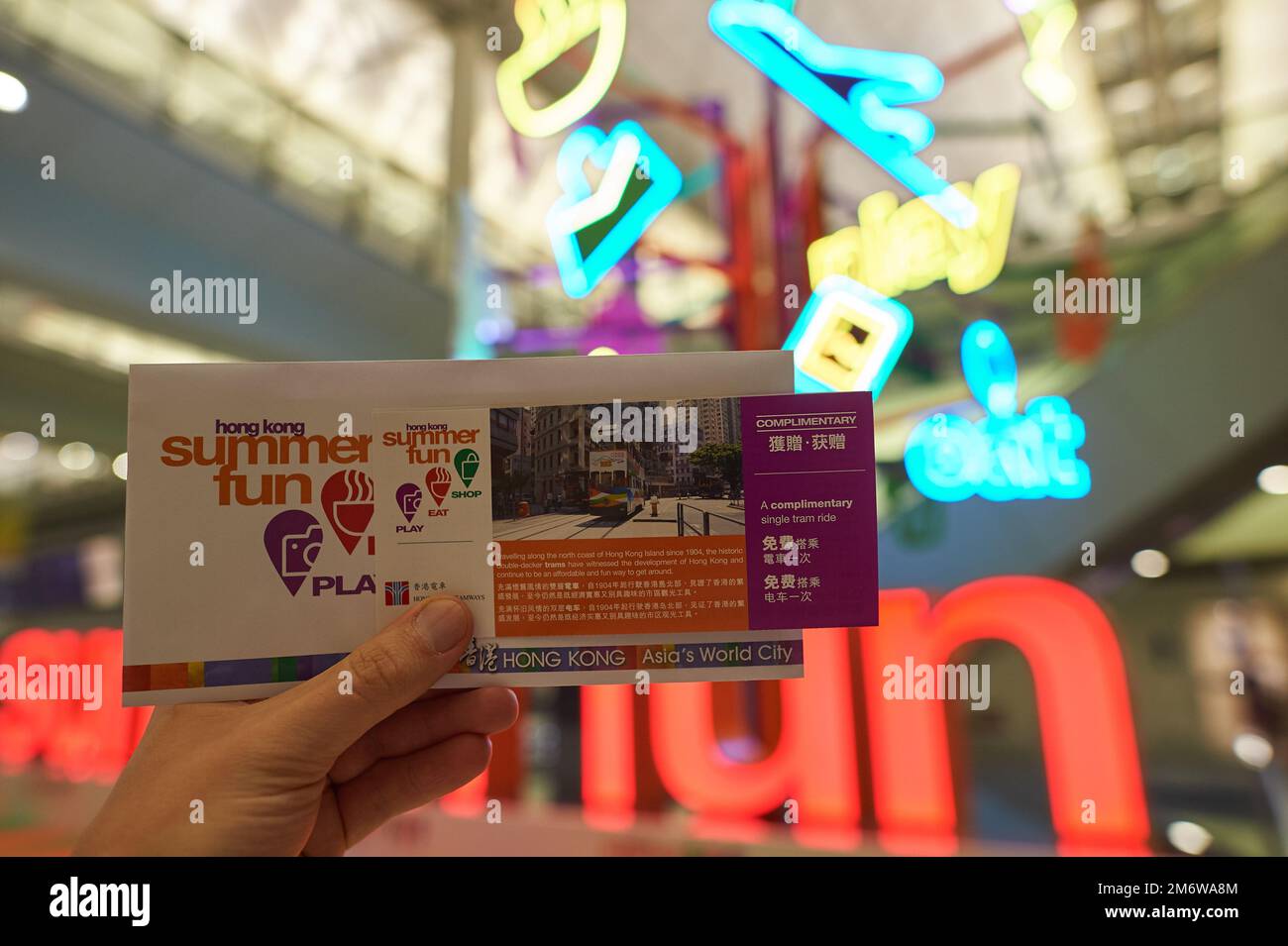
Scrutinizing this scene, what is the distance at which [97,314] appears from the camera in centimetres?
591

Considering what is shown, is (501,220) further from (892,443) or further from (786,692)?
(786,692)

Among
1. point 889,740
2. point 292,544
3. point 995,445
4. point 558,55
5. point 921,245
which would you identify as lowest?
point 889,740

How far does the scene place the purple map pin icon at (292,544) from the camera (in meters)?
1.34

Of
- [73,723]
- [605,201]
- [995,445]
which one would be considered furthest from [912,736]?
[73,723]

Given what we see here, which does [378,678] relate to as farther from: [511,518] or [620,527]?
[620,527]

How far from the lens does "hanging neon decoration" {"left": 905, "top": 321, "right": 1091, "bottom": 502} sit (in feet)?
13.3

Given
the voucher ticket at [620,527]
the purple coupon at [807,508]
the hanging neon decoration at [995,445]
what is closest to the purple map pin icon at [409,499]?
the voucher ticket at [620,527]

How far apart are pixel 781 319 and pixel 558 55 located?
211cm

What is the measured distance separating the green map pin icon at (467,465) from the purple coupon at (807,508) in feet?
1.57

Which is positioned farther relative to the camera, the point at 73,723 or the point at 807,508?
the point at 73,723

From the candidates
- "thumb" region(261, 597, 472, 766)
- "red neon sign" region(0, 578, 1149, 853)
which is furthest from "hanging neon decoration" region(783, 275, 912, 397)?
"thumb" region(261, 597, 472, 766)

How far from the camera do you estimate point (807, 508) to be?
135cm

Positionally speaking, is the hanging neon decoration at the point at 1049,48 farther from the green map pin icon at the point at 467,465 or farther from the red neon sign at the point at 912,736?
the green map pin icon at the point at 467,465
